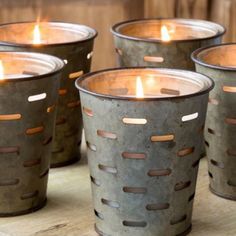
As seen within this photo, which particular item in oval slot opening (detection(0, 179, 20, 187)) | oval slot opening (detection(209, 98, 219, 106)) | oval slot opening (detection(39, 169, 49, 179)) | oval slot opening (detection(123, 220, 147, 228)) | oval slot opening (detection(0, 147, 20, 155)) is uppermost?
oval slot opening (detection(209, 98, 219, 106))

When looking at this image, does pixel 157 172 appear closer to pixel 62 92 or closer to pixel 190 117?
pixel 190 117

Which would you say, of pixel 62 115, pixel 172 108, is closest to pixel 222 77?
pixel 172 108

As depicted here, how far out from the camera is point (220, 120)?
111cm

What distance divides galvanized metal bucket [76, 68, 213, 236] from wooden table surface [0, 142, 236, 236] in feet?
0.10

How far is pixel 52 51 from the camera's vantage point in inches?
46.6

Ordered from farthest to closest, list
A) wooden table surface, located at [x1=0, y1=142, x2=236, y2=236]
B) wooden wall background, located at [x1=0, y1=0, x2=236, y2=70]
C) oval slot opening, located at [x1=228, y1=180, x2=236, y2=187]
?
wooden wall background, located at [x1=0, y1=0, x2=236, y2=70]
oval slot opening, located at [x1=228, y1=180, x2=236, y2=187]
wooden table surface, located at [x1=0, y1=142, x2=236, y2=236]

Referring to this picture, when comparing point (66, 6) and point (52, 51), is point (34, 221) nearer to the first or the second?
point (52, 51)

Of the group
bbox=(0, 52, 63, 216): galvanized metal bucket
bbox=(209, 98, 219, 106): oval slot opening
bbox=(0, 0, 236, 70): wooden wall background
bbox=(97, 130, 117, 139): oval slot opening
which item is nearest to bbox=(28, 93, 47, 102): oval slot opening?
bbox=(0, 52, 63, 216): galvanized metal bucket

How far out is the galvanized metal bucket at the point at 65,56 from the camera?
46.8 inches

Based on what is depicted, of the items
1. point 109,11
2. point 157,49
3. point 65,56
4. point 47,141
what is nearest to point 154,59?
point 157,49

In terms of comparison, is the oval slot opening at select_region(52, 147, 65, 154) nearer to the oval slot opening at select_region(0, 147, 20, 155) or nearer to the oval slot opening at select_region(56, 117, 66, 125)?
the oval slot opening at select_region(56, 117, 66, 125)

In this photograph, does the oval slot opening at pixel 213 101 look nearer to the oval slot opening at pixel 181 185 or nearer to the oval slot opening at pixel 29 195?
the oval slot opening at pixel 181 185

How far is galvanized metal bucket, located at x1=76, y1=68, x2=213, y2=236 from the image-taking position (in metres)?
0.93

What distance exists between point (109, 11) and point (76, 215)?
998 millimetres
